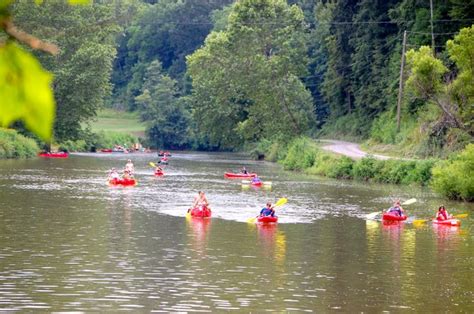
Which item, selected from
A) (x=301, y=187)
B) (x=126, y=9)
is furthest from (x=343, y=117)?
(x=126, y=9)

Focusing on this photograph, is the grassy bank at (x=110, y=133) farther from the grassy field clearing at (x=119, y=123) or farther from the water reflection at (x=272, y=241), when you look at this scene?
the water reflection at (x=272, y=241)

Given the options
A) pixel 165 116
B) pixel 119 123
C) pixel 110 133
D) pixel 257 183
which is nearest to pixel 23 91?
pixel 257 183

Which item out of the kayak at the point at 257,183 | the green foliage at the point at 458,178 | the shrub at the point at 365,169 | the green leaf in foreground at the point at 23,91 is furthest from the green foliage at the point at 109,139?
the green leaf in foreground at the point at 23,91

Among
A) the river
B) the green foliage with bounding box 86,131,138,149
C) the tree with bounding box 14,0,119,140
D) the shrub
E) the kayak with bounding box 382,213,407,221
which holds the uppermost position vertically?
the tree with bounding box 14,0,119,140

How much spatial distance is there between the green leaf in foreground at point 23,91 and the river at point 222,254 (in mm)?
16427

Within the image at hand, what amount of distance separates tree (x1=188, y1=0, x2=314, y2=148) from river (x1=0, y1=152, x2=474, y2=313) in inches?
1576

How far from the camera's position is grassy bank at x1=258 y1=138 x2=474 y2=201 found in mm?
42969

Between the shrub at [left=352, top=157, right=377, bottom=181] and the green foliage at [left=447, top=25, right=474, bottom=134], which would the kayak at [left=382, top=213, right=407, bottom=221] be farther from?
the shrub at [left=352, top=157, right=377, bottom=181]

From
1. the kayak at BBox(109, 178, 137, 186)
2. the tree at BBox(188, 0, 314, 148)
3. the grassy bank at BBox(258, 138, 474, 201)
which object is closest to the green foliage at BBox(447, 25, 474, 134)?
the grassy bank at BBox(258, 138, 474, 201)

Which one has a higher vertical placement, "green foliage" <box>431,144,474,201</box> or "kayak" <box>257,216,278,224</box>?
"green foliage" <box>431,144,474,201</box>

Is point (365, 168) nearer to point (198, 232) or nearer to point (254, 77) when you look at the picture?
point (198, 232)

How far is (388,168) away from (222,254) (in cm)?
3079

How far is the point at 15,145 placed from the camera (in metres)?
76.0

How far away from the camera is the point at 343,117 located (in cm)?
8719
